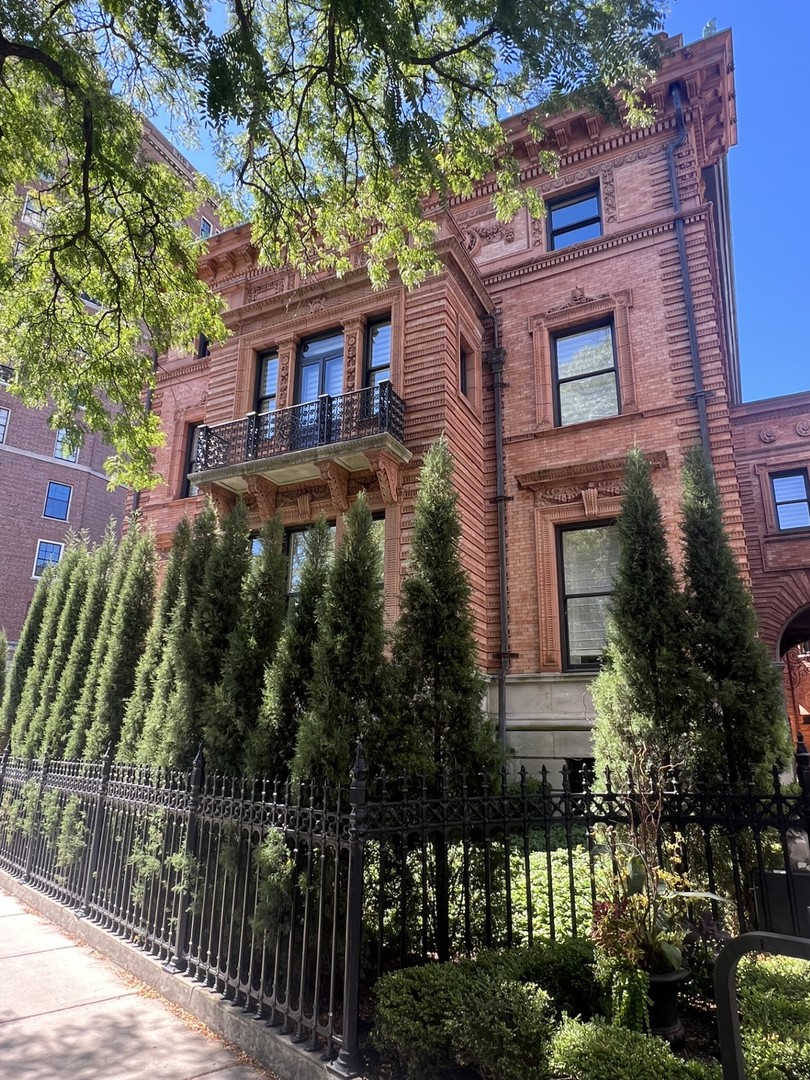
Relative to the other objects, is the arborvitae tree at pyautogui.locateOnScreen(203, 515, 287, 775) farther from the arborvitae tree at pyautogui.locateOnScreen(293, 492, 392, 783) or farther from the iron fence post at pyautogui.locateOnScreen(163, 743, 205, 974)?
the arborvitae tree at pyautogui.locateOnScreen(293, 492, 392, 783)

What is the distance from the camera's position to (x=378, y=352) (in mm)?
12703

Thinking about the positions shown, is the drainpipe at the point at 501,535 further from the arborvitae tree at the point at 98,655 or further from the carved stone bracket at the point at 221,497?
the arborvitae tree at the point at 98,655

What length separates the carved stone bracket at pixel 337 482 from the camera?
11.4 m

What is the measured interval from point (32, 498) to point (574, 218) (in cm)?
2860

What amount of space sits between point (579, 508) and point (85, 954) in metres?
9.57

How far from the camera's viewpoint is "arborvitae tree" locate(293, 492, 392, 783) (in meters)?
5.02

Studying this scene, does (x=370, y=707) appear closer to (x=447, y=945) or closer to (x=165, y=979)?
(x=447, y=945)

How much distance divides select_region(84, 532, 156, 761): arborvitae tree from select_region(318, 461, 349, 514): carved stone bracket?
3264 mm

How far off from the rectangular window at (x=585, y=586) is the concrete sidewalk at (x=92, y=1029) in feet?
26.8

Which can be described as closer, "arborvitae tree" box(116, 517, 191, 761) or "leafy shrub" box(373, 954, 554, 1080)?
"leafy shrub" box(373, 954, 554, 1080)

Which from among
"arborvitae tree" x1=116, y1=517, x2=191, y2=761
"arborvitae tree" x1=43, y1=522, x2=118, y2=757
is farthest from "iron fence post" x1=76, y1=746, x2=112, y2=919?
"arborvitae tree" x1=43, y1=522, x2=118, y2=757

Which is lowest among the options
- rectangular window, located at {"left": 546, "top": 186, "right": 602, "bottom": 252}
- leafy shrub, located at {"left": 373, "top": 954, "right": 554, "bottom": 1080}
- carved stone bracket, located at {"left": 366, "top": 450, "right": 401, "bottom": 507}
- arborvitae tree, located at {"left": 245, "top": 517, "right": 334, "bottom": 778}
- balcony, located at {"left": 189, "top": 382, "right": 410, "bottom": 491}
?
leafy shrub, located at {"left": 373, "top": 954, "right": 554, "bottom": 1080}

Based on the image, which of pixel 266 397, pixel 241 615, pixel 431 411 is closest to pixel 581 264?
pixel 431 411

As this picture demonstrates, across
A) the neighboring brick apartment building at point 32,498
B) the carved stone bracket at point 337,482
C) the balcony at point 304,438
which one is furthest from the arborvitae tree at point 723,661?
the neighboring brick apartment building at point 32,498
